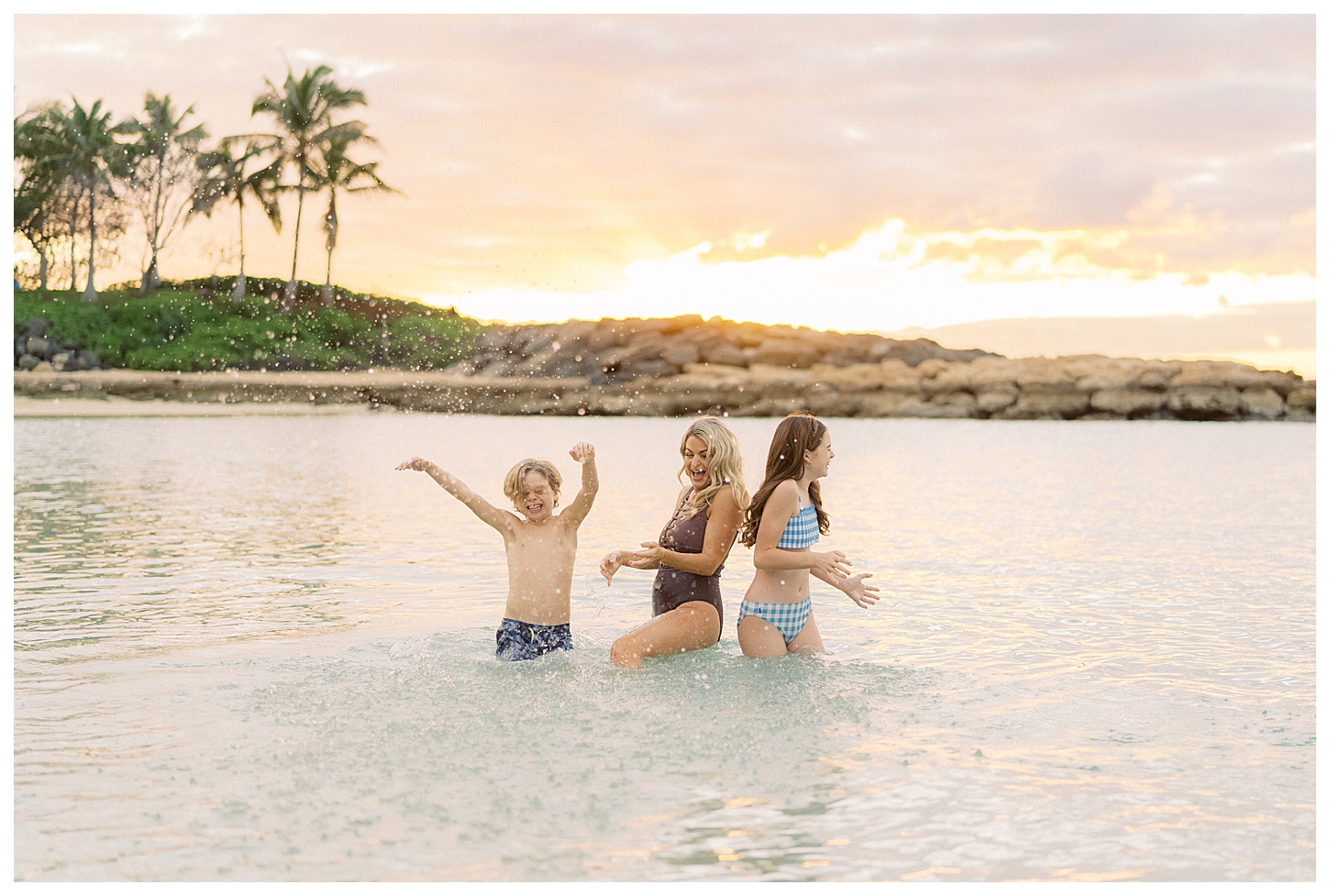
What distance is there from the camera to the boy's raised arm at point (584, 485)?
6.56 m

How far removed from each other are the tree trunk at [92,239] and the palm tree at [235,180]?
179 inches

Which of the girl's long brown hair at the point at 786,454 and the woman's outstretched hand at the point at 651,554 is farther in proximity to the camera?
the girl's long brown hair at the point at 786,454

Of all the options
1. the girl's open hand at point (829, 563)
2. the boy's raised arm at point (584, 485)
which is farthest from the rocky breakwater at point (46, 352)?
the girl's open hand at point (829, 563)

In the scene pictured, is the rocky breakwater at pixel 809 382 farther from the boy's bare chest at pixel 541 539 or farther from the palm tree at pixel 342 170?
the boy's bare chest at pixel 541 539

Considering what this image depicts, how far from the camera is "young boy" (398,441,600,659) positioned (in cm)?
682

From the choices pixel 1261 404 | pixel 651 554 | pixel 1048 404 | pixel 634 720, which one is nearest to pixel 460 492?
pixel 651 554

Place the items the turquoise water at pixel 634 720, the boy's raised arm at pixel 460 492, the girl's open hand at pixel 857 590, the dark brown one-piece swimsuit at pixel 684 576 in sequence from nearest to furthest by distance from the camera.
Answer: the turquoise water at pixel 634 720 < the girl's open hand at pixel 857 590 < the boy's raised arm at pixel 460 492 < the dark brown one-piece swimsuit at pixel 684 576

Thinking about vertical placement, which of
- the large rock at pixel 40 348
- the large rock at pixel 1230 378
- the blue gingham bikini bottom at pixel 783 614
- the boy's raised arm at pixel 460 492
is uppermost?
the large rock at pixel 1230 378

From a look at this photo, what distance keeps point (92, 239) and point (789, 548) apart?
5551 centimetres

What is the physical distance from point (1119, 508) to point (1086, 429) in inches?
1318

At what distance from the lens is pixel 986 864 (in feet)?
14.4

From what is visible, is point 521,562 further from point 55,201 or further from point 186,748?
point 55,201

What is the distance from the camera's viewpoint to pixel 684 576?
7145mm

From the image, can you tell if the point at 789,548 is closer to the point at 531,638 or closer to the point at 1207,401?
the point at 531,638
